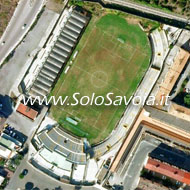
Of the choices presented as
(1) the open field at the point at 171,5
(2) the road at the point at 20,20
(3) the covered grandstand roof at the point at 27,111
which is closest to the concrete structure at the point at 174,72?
(1) the open field at the point at 171,5

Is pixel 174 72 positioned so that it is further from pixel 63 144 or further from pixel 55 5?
pixel 55 5

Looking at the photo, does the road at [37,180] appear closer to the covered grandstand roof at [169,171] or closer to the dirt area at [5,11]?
the covered grandstand roof at [169,171]

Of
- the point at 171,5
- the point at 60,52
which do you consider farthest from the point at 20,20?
the point at 171,5

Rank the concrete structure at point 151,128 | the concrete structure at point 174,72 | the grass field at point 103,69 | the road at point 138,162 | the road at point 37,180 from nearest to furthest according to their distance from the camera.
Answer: the concrete structure at point 174,72 < the grass field at point 103,69 < the concrete structure at point 151,128 < the road at point 138,162 < the road at point 37,180

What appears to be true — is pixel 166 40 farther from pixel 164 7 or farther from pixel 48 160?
pixel 48 160

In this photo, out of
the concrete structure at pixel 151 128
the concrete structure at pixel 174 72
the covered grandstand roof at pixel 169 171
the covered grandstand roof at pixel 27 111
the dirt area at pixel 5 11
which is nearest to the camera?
the covered grandstand roof at pixel 169 171

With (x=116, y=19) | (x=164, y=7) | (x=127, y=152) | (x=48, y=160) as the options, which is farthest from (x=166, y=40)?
(x=48, y=160)
